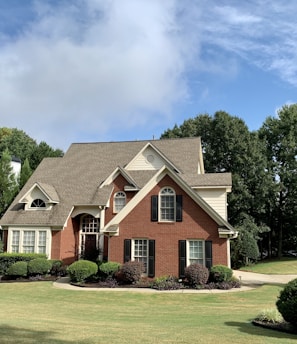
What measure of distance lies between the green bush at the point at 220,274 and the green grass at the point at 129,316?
154 centimetres

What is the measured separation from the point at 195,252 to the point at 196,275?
210 centimetres

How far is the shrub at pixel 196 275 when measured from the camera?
19.8 metres

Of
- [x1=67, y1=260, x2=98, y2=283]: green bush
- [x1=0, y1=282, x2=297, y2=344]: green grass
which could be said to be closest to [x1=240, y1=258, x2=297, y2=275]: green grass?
[x1=0, y1=282, x2=297, y2=344]: green grass

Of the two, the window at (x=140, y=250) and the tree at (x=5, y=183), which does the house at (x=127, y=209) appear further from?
the tree at (x=5, y=183)

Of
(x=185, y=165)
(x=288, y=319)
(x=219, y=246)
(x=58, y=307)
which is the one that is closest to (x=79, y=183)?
(x=185, y=165)

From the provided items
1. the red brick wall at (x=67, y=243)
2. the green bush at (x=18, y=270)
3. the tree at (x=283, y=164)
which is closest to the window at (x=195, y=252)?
the red brick wall at (x=67, y=243)

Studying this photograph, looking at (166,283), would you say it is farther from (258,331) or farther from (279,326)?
(258,331)

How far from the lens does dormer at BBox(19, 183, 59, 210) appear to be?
91.0ft

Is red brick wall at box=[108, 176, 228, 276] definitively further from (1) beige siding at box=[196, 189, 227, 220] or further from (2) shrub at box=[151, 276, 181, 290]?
(1) beige siding at box=[196, 189, 227, 220]

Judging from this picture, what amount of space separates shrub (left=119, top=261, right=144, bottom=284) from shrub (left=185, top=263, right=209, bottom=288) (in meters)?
2.71

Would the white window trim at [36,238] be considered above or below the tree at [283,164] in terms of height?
below

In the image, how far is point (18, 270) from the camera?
76.9 ft

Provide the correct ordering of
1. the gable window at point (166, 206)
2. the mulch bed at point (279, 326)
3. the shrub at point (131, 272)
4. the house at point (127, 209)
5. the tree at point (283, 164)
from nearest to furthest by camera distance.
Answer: the mulch bed at point (279, 326) < the shrub at point (131, 272) < the house at point (127, 209) < the gable window at point (166, 206) < the tree at point (283, 164)

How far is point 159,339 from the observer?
26.0ft
